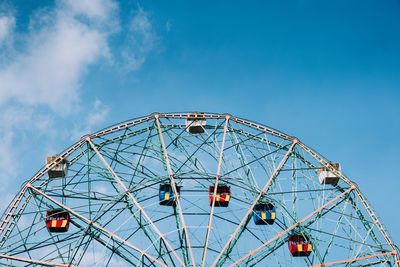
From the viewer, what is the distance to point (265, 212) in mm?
25500

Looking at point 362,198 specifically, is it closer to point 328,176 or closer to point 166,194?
point 328,176

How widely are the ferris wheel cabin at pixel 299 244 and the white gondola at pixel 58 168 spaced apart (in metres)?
9.94

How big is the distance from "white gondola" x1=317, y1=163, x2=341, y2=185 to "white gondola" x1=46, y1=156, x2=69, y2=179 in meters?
11.2

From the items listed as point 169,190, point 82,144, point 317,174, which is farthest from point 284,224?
point 82,144

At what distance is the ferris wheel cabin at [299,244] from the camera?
24.9 m

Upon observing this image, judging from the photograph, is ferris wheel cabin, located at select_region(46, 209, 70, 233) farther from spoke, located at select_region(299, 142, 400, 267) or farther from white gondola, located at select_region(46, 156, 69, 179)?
spoke, located at select_region(299, 142, 400, 267)

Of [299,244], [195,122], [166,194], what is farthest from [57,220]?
[299,244]

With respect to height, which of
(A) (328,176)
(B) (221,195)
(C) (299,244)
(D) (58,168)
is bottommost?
(C) (299,244)

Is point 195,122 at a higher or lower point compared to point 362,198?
higher

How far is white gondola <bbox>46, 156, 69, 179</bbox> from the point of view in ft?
84.6

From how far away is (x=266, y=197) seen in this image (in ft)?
82.4

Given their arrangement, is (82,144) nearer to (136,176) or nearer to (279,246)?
(136,176)

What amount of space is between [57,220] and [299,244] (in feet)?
33.1

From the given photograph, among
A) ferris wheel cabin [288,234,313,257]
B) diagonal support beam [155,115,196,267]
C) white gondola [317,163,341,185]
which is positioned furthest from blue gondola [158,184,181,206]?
white gondola [317,163,341,185]
